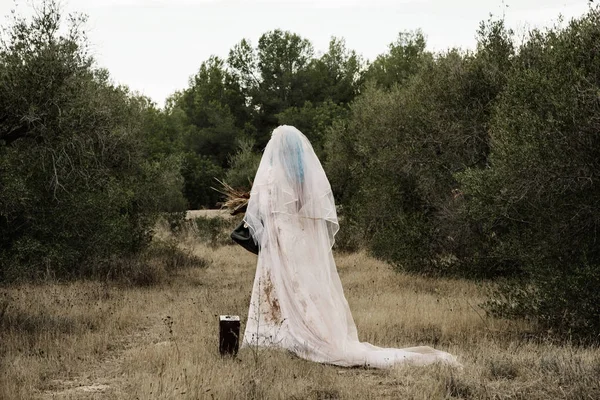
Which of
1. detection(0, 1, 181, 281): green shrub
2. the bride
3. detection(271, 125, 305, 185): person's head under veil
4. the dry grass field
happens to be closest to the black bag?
the bride

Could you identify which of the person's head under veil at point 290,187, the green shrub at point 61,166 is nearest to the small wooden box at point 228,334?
the person's head under veil at point 290,187

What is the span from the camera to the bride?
780cm

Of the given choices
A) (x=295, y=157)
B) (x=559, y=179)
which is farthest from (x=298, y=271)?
(x=559, y=179)

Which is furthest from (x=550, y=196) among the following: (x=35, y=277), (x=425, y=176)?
(x=35, y=277)

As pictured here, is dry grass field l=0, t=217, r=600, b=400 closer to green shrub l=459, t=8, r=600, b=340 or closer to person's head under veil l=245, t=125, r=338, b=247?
green shrub l=459, t=8, r=600, b=340

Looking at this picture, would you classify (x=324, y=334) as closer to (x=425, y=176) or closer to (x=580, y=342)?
(x=580, y=342)

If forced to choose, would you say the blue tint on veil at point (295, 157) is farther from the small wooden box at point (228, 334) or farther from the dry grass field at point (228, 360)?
the dry grass field at point (228, 360)

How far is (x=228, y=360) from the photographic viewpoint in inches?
287

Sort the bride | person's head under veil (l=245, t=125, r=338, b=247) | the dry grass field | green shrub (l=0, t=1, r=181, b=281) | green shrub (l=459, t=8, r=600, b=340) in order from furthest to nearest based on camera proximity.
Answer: green shrub (l=0, t=1, r=181, b=281)
green shrub (l=459, t=8, r=600, b=340)
person's head under veil (l=245, t=125, r=338, b=247)
the bride
the dry grass field

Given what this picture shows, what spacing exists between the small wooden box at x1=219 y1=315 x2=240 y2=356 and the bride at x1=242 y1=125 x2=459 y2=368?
0.55 meters

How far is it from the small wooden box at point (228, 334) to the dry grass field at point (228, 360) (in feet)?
0.39

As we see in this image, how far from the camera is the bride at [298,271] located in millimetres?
7797

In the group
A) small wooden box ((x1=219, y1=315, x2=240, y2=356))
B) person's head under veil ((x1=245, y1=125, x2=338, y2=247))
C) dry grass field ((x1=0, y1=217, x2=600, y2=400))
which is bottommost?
dry grass field ((x1=0, y1=217, x2=600, y2=400))

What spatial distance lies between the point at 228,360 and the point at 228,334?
0.94 feet
